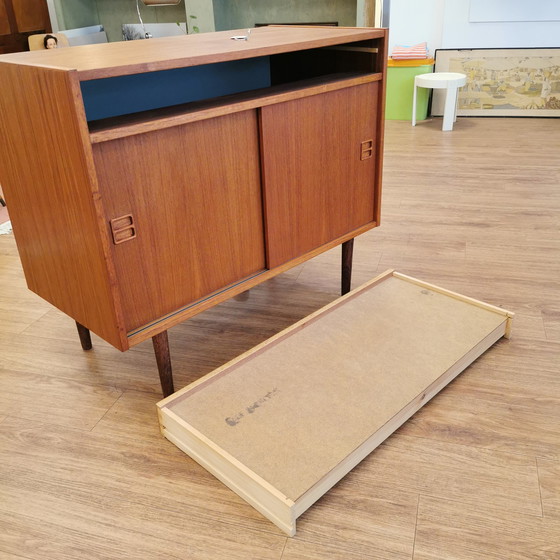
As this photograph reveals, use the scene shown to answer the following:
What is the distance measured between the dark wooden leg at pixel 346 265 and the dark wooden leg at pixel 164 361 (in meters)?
0.85

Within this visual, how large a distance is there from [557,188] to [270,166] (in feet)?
7.71

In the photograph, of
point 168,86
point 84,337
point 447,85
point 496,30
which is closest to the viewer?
point 168,86

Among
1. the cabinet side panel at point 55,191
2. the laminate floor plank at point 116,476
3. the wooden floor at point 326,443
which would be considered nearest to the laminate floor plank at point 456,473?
the wooden floor at point 326,443

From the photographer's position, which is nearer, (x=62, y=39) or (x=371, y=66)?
(x=371, y=66)

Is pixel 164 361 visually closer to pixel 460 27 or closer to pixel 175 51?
→ pixel 175 51

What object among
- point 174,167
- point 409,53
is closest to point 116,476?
point 174,167

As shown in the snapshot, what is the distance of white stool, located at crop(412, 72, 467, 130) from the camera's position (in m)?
4.70

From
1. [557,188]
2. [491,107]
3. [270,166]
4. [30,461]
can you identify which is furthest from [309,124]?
[491,107]

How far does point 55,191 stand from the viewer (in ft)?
4.91

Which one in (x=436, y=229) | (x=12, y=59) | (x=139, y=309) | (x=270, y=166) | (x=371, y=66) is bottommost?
(x=436, y=229)

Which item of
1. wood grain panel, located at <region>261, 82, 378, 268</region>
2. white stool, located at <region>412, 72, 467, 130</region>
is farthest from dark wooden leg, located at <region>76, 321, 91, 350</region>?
white stool, located at <region>412, 72, 467, 130</region>

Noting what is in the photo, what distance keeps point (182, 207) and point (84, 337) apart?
0.77m

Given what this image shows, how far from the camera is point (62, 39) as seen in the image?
5082mm

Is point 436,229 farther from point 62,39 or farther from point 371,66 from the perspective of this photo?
point 62,39
